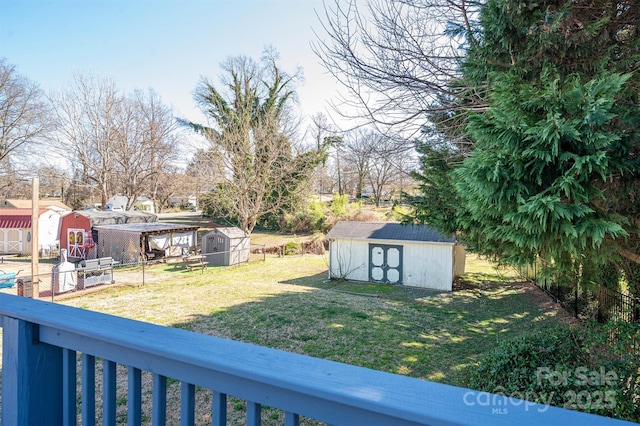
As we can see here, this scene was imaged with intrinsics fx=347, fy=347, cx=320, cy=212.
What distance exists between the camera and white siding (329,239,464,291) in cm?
1186

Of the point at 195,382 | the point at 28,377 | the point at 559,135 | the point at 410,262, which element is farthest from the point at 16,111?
the point at 410,262

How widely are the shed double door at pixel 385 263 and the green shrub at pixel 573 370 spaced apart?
324 inches

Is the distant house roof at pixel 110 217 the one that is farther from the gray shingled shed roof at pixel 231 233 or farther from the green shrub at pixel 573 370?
the green shrub at pixel 573 370

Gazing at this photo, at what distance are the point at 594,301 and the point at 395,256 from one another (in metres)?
6.06

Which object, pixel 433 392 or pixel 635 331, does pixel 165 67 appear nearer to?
pixel 433 392

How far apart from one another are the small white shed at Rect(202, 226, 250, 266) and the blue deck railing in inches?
557

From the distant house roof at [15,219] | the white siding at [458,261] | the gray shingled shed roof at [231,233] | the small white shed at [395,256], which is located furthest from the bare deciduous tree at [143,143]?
the white siding at [458,261]

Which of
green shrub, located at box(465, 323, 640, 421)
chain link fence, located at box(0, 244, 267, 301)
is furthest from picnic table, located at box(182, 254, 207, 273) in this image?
green shrub, located at box(465, 323, 640, 421)

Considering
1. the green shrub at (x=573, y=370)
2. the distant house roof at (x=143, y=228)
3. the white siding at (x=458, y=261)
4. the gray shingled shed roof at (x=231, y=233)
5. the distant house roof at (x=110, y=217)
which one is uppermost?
the distant house roof at (x=110, y=217)

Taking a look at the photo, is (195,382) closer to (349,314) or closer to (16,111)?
(16,111)

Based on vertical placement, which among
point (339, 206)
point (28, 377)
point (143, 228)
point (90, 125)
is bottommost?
point (143, 228)

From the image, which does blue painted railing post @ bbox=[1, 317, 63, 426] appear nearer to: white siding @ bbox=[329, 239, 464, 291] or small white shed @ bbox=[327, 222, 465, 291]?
small white shed @ bbox=[327, 222, 465, 291]

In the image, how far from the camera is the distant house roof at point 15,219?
16906 millimetres

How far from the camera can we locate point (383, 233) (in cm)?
1328
